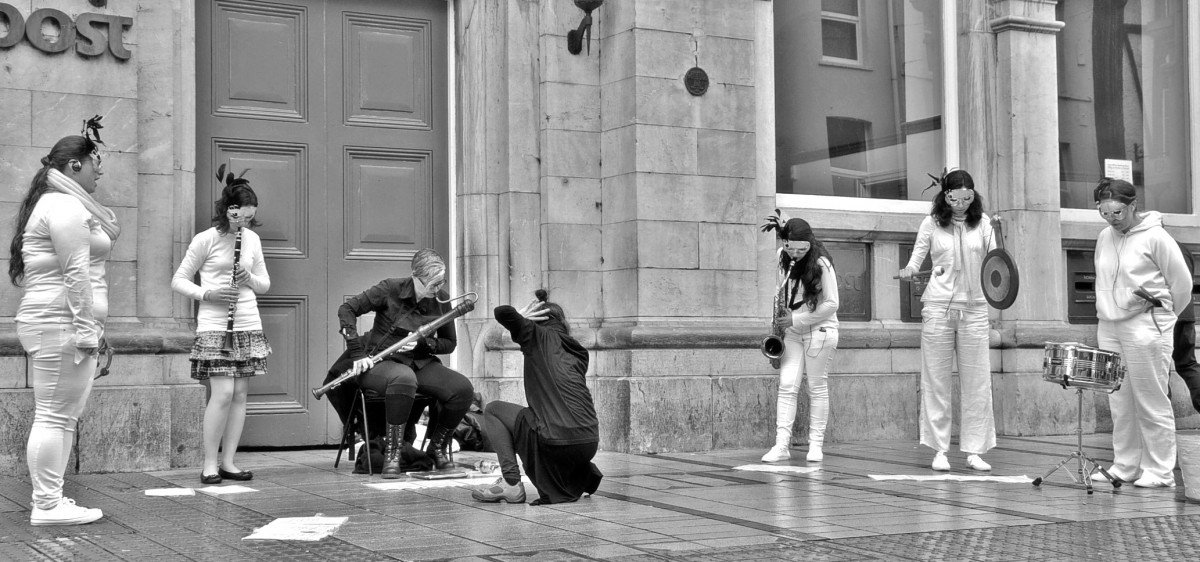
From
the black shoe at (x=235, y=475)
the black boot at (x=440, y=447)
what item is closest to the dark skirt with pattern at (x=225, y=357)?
the black shoe at (x=235, y=475)

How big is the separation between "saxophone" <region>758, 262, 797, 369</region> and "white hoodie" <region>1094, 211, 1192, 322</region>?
2.33m

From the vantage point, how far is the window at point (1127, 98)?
13.4 meters

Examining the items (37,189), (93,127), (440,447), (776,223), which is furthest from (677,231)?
(37,189)

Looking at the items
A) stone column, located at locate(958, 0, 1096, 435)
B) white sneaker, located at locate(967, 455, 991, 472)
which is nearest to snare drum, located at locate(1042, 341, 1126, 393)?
white sneaker, located at locate(967, 455, 991, 472)

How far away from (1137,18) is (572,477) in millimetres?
9076

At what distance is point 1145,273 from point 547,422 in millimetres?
3870

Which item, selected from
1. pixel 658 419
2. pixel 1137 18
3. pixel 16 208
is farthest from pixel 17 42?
pixel 1137 18

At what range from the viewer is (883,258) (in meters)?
12.3

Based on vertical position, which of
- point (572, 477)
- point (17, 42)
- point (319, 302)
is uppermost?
point (17, 42)

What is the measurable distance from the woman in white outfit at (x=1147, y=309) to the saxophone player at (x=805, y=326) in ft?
6.87

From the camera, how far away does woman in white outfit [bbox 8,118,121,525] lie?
6805mm

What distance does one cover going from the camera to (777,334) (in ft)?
34.3

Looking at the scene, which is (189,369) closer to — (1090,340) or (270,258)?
(270,258)

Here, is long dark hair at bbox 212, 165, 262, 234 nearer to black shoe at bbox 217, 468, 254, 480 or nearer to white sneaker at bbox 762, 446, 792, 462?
black shoe at bbox 217, 468, 254, 480
